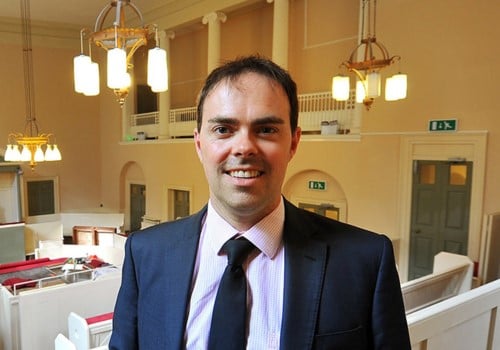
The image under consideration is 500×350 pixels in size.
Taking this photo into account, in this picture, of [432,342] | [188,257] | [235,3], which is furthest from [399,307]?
[235,3]

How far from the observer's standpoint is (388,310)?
926 mm

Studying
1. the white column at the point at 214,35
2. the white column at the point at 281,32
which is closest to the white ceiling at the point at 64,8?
the white column at the point at 214,35

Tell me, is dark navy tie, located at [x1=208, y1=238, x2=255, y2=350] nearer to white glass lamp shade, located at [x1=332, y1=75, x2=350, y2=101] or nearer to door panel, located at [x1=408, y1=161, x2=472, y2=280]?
white glass lamp shade, located at [x1=332, y1=75, x2=350, y2=101]

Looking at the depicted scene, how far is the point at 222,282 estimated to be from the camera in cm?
96

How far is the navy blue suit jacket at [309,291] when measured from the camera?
90 cm

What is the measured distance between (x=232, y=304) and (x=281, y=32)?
7.13 meters

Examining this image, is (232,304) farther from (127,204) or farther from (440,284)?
(127,204)

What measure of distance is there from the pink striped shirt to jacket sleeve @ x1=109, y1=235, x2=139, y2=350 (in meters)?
0.20

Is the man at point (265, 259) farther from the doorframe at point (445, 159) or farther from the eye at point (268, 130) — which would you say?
the doorframe at point (445, 159)

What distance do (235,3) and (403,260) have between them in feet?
20.6

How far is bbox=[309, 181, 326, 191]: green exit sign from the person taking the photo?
6.99 m

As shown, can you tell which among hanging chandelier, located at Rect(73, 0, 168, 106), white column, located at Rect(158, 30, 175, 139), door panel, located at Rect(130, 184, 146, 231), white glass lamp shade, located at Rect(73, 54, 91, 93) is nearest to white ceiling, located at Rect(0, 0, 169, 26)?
white column, located at Rect(158, 30, 175, 139)

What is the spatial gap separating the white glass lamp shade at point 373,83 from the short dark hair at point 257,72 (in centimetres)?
342

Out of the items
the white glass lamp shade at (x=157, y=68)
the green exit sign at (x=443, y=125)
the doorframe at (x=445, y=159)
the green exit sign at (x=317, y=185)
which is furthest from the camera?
the green exit sign at (x=317, y=185)
